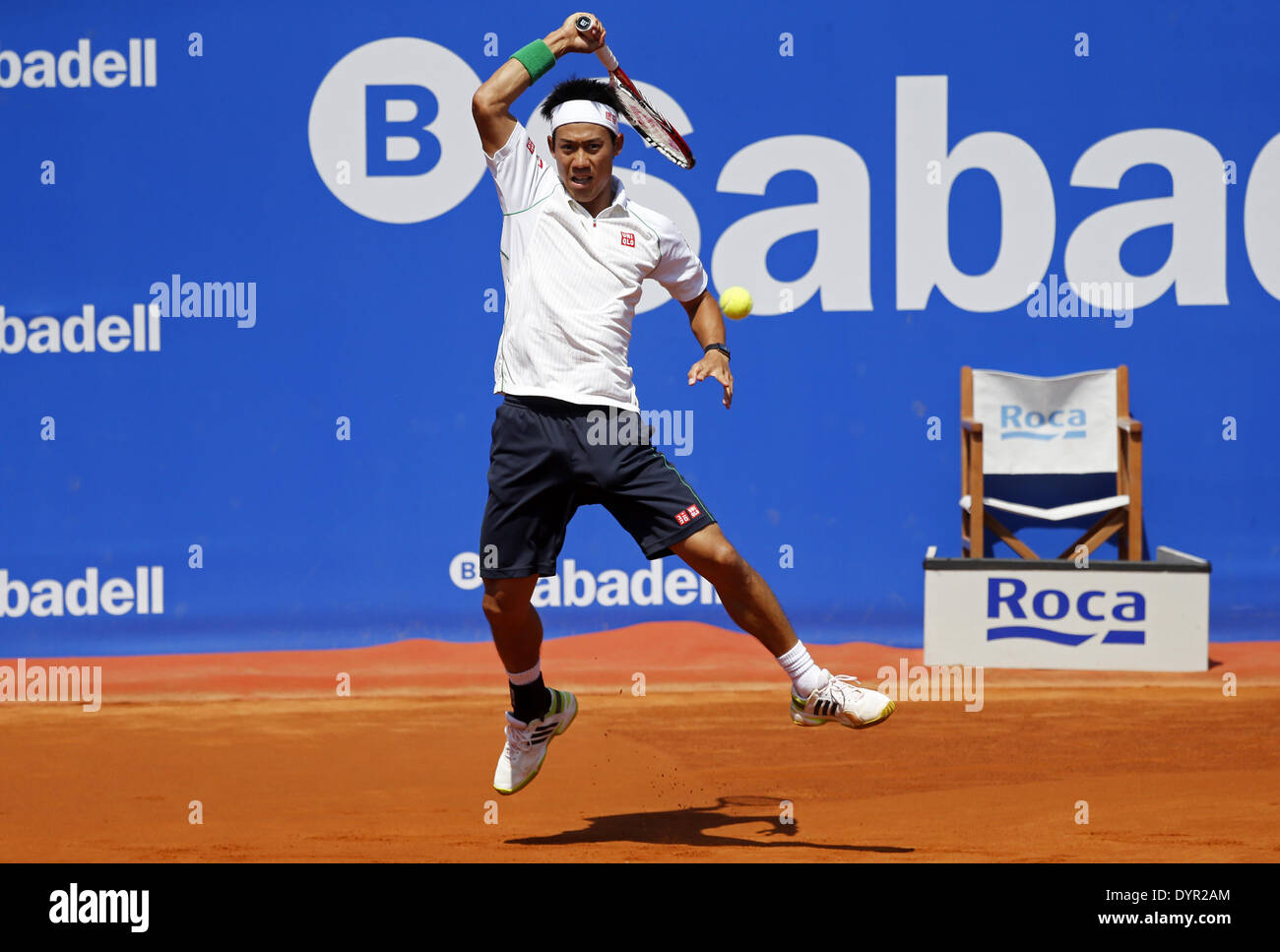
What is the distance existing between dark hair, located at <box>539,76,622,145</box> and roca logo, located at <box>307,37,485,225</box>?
9.88ft

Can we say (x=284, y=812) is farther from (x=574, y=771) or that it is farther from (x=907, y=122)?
(x=907, y=122)

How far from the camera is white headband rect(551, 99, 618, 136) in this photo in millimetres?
Result: 3922

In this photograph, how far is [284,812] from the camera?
441cm

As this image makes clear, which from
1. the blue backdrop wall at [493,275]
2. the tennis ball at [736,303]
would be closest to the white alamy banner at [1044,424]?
the blue backdrop wall at [493,275]

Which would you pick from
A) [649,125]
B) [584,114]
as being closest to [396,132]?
[649,125]

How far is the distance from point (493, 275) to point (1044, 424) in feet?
9.31

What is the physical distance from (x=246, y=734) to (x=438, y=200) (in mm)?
2849

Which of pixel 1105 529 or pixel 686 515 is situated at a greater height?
pixel 1105 529

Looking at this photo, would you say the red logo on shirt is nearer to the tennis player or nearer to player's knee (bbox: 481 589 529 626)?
the tennis player

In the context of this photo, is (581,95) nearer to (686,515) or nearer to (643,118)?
(643,118)

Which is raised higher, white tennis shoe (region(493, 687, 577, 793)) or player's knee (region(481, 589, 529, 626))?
player's knee (region(481, 589, 529, 626))

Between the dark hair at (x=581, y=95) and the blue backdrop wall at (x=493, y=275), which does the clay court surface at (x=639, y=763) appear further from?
the dark hair at (x=581, y=95)

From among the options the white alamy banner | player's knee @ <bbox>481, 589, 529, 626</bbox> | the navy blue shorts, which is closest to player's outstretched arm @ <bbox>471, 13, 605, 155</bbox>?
the navy blue shorts

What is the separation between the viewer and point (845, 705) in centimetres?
379
